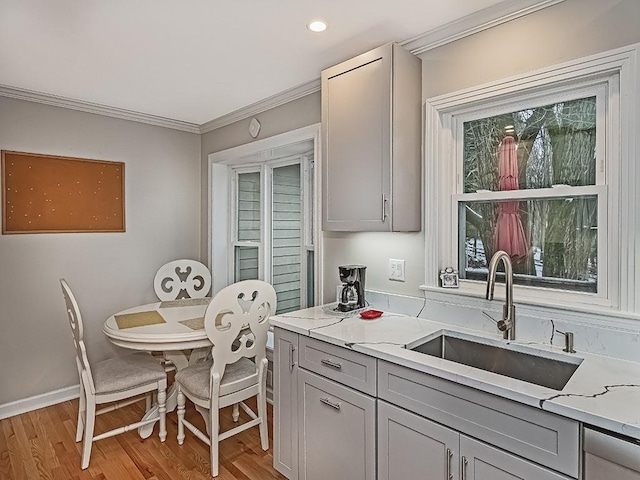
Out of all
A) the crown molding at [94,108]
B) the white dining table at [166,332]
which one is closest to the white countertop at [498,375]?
the white dining table at [166,332]

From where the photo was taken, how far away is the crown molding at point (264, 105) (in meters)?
2.85

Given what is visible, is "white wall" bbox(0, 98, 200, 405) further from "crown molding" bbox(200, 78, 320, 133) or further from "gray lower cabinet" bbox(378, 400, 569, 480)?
"gray lower cabinet" bbox(378, 400, 569, 480)

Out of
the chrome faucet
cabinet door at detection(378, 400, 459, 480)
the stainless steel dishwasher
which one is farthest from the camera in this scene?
the chrome faucet

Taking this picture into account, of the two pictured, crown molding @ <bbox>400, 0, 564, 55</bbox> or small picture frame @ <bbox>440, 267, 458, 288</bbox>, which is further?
small picture frame @ <bbox>440, 267, 458, 288</bbox>

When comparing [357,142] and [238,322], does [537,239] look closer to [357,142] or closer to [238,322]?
[357,142]

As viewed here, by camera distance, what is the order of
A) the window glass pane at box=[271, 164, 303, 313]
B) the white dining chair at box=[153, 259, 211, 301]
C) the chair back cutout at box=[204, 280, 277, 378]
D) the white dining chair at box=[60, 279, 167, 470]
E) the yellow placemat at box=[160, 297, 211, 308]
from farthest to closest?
the white dining chair at box=[153, 259, 211, 301] → the window glass pane at box=[271, 164, 303, 313] → the yellow placemat at box=[160, 297, 211, 308] → the white dining chair at box=[60, 279, 167, 470] → the chair back cutout at box=[204, 280, 277, 378]

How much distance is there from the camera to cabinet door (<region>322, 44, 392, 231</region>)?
83.9 inches

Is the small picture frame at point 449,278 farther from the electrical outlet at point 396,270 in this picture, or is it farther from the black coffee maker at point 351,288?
the black coffee maker at point 351,288

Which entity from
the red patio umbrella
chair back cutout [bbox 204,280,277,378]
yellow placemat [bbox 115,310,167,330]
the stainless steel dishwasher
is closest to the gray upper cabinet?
the red patio umbrella

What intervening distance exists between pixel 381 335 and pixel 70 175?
2773mm

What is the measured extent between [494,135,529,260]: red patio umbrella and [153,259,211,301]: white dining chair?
2.66 meters

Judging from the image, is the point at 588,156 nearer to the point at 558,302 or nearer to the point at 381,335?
the point at 558,302

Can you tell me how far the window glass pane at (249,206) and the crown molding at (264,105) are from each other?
518 mm

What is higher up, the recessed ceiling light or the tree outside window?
the recessed ceiling light
